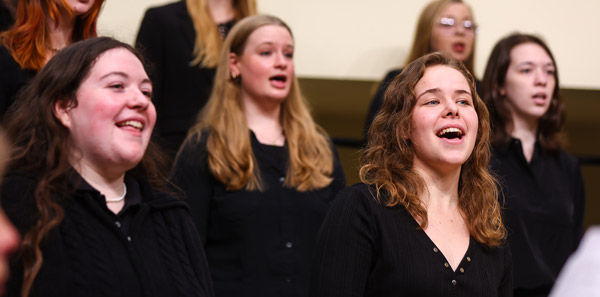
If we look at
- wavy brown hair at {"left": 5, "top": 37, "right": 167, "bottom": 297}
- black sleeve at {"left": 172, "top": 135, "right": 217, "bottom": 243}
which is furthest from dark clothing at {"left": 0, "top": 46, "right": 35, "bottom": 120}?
black sleeve at {"left": 172, "top": 135, "right": 217, "bottom": 243}

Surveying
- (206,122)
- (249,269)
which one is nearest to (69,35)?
(206,122)

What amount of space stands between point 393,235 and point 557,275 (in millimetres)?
1203

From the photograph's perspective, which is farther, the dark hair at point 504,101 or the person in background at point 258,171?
the dark hair at point 504,101

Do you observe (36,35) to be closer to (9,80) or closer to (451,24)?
(9,80)

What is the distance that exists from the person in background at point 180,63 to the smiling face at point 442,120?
48.8 inches

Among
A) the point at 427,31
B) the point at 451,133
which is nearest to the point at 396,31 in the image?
the point at 427,31

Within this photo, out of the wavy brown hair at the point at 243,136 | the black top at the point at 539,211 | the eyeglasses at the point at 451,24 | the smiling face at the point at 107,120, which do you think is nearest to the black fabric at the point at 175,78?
the wavy brown hair at the point at 243,136

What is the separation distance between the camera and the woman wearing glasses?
3494 mm

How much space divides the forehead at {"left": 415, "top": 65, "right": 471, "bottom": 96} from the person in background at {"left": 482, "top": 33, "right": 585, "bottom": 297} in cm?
84

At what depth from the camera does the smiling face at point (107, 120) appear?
190cm

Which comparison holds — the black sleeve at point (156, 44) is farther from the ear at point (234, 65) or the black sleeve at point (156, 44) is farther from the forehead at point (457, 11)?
the forehead at point (457, 11)

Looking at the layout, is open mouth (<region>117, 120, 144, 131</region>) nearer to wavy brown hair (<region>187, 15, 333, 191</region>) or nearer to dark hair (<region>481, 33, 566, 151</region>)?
wavy brown hair (<region>187, 15, 333, 191</region>)

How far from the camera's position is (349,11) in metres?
4.12

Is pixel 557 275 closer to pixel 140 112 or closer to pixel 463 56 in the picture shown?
pixel 463 56
